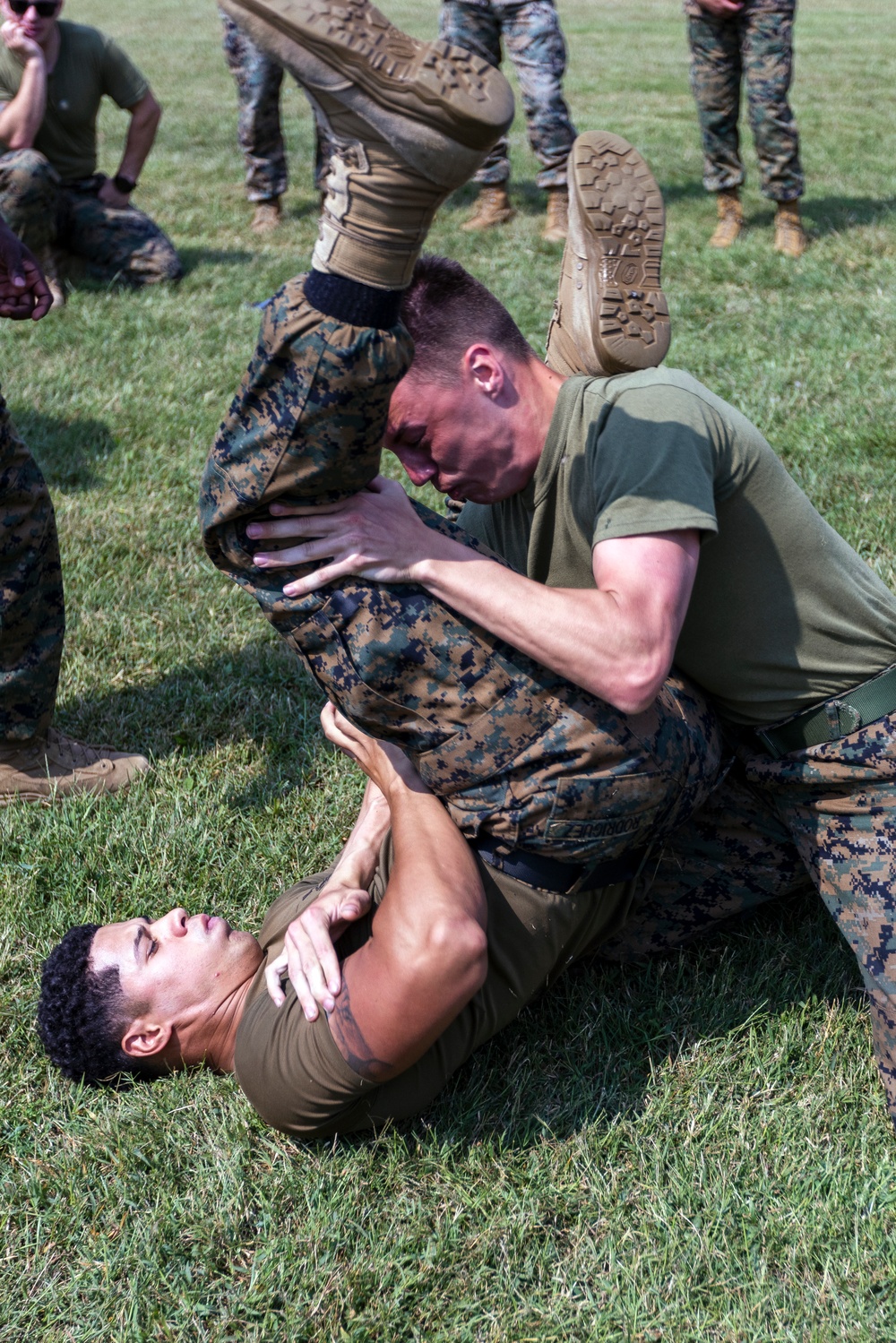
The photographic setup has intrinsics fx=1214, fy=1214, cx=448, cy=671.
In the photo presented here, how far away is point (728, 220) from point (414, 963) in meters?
7.39

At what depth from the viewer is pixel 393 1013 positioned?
2.30 m

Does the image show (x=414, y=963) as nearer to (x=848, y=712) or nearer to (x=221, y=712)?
(x=848, y=712)

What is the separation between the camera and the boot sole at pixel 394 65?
1672 mm

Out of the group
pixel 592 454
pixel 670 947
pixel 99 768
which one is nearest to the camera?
pixel 592 454

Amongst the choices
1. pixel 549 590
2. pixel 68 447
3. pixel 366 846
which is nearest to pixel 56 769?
pixel 366 846

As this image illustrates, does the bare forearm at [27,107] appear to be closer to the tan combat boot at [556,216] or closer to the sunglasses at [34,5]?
the sunglasses at [34,5]

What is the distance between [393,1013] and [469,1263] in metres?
0.51

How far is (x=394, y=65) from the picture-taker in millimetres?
1707

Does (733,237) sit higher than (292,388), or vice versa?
(292,388)

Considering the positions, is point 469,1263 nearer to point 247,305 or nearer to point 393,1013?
point 393,1013

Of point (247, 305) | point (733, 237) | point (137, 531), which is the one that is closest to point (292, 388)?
point (137, 531)

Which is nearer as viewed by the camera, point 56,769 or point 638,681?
point 638,681

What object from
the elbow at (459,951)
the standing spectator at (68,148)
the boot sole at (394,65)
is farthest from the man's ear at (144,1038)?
the standing spectator at (68,148)

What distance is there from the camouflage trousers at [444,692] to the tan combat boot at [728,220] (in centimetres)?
661
